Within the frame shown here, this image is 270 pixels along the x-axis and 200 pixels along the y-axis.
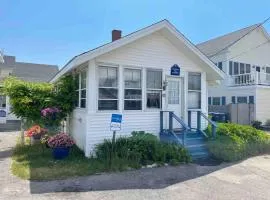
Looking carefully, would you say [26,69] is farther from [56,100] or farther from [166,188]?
[166,188]

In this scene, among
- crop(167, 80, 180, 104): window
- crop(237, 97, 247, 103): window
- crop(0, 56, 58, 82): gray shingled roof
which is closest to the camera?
crop(167, 80, 180, 104): window

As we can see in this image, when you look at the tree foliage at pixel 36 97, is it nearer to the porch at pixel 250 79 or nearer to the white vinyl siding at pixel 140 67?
the white vinyl siding at pixel 140 67

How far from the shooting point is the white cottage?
30.6 ft

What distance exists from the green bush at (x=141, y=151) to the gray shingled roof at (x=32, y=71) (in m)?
22.2

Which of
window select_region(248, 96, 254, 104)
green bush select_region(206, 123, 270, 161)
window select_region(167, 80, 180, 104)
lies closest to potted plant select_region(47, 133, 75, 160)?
window select_region(167, 80, 180, 104)

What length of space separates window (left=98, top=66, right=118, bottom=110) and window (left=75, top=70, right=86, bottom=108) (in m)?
0.92

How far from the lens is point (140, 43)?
34.1 feet

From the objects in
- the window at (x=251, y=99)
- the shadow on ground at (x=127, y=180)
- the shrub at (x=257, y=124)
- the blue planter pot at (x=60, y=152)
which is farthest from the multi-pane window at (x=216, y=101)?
the blue planter pot at (x=60, y=152)

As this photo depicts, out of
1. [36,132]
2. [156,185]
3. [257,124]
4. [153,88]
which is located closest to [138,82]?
[153,88]

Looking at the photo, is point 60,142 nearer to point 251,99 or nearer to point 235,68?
point 251,99

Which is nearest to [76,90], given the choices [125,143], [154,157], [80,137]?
[80,137]

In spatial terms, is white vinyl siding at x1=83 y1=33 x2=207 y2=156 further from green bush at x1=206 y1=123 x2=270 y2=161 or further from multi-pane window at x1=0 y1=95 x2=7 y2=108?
multi-pane window at x1=0 y1=95 x2=7 y2=108

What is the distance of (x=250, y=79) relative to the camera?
2170cm

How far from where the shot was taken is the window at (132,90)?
10.1m
